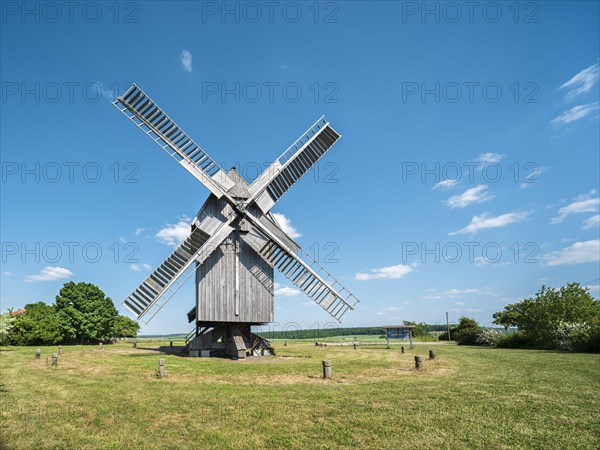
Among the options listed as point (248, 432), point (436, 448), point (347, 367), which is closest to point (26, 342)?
point (347, 367)

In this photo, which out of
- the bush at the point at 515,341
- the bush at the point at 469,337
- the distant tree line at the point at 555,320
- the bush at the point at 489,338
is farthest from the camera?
the bush at the point at 469,337

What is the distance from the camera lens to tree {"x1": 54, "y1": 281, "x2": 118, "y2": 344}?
1652 inches

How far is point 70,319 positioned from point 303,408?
41.1 meters

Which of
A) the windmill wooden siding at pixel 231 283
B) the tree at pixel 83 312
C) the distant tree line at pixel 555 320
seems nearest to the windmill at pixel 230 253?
the windmill wooden siding at pixel 231 283

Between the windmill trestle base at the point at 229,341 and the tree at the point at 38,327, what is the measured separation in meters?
24.3

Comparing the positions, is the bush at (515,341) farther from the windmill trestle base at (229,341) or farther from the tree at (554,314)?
the windmill trestle base at (229,341)

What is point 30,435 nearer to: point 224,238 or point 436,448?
point 436,448

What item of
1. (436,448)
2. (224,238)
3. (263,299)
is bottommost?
(436,448)

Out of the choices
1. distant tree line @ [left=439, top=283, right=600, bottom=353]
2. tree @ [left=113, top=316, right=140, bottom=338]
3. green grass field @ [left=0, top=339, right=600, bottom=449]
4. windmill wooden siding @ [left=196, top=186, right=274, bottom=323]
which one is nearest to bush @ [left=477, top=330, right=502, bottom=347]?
distant tree line @ [left=439, top=283, right=600, bottom=353]

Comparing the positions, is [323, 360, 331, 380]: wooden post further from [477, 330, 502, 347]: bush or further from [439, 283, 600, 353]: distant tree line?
[477, 330, 502, 347]: bush

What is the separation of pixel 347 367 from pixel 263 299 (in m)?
6.97

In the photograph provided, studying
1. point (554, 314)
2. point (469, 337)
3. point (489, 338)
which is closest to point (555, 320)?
point (554, 314)

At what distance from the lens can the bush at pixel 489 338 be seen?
115ft

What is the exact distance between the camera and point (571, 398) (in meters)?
10.8
